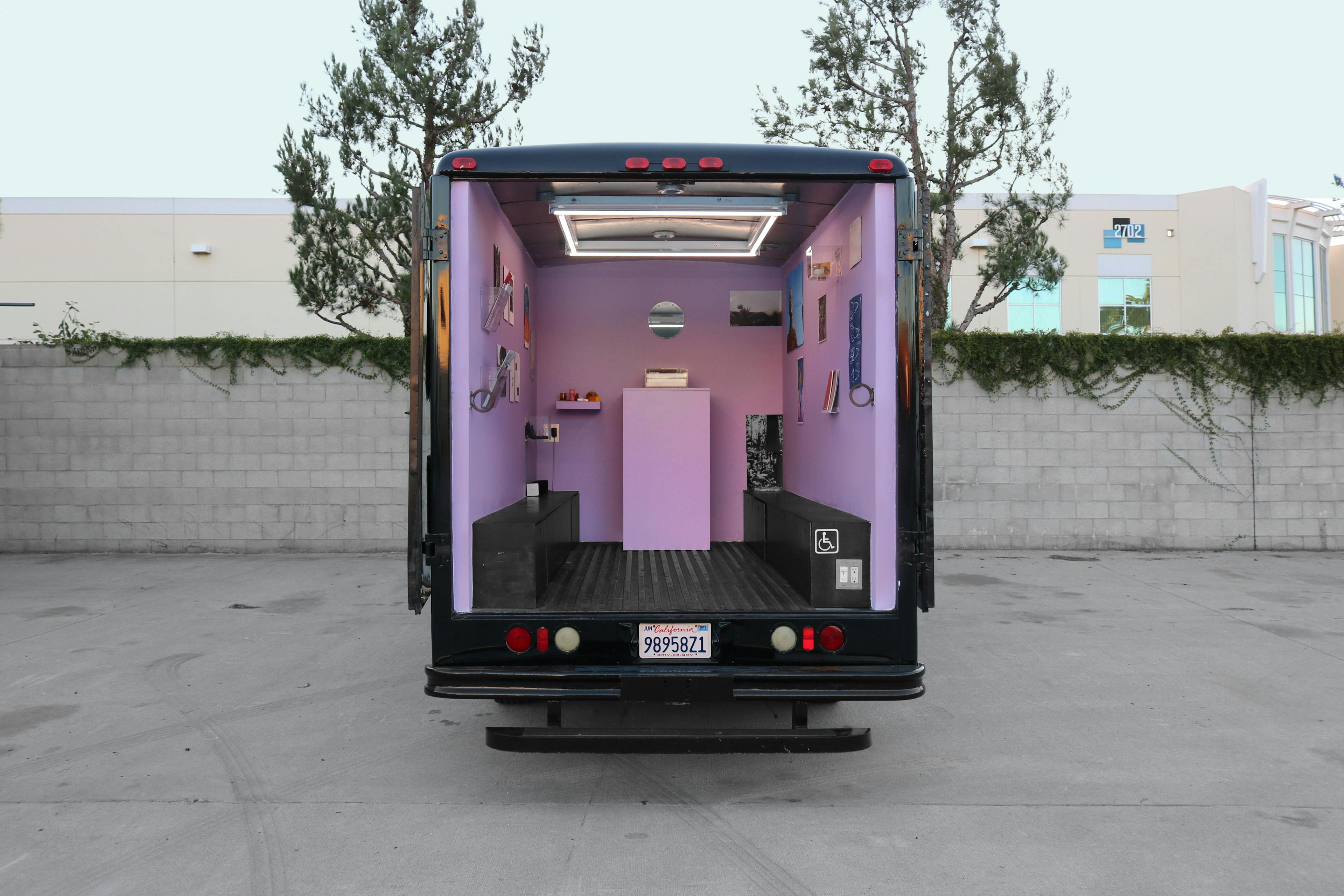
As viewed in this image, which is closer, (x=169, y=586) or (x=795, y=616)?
(x=795, y=616)

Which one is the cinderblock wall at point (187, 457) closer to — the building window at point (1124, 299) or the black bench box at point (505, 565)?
the black bench box at point (505, 565)

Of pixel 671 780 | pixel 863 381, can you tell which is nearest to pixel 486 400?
pixel 863 381

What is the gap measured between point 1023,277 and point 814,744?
333 inches

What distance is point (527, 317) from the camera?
5051mm

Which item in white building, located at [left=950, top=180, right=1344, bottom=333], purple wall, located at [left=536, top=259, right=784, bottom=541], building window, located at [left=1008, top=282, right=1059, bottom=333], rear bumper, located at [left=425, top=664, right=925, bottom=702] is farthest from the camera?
building window, located at [left=1008, top=282, right=1059, bottom=333]

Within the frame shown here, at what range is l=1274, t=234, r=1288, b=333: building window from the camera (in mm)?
23469

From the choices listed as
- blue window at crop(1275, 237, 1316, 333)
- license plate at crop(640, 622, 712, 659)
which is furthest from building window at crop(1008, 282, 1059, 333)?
license plate at crop(640, 622, 712, 659)

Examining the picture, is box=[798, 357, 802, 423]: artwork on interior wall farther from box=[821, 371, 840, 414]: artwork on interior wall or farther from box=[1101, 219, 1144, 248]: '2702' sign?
box=[1101, 219, 1144, 248]: '2702' sign

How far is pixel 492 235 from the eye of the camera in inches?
151

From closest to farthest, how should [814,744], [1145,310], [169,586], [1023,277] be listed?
[814,744], [169,586], [1023,277], [1145,310]

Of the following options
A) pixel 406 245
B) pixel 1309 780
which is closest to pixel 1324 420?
pixel 1309 780

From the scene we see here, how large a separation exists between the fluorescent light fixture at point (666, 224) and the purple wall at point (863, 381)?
0.35 meters

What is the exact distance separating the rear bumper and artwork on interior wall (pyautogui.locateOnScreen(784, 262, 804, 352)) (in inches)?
92.6

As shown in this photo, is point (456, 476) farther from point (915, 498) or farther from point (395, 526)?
point (395, 526)
